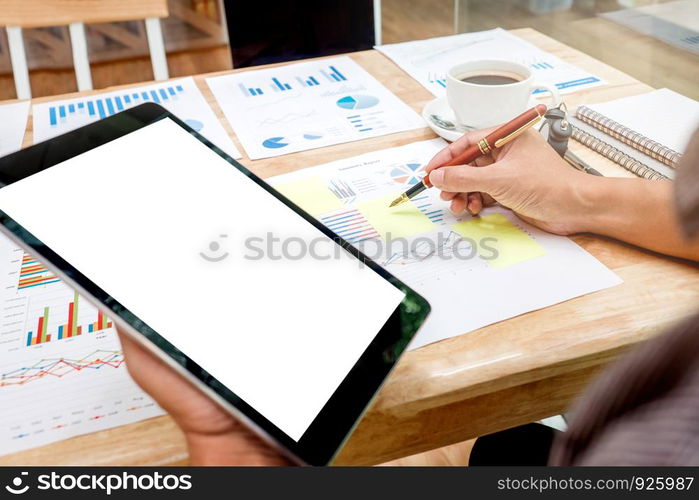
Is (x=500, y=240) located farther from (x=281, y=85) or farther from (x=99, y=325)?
(x=281, y=85)

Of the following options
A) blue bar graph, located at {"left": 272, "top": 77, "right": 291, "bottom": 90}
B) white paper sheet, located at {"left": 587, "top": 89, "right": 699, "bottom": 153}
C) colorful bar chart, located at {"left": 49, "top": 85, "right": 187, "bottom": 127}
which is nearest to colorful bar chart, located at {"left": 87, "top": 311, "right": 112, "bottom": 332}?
colorful bar chart, located at {"left": 49, "top": 85, "right": 187, "bottom": 127}

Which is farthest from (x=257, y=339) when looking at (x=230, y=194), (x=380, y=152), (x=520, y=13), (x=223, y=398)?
(x=520, y=13)

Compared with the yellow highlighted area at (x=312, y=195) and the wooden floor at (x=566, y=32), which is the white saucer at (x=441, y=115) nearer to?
the yellow highlighted area at (x=312, y=195)

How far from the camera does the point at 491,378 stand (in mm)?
515

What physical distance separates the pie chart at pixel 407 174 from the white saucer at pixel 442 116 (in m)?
0.08

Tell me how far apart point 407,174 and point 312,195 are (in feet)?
0.43

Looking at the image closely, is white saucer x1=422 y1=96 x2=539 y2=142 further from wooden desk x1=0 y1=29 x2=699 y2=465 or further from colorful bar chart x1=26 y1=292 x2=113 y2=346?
colorful bar chart x1=26 y1=292 x2=113 y2=346

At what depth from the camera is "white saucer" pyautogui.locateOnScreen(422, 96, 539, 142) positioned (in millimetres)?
863

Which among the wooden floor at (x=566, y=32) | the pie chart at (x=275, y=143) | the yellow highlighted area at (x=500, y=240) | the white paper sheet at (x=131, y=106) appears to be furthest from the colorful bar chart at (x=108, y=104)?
the wooden floor at (x=566, y=32)

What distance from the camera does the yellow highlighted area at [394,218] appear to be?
0.69m

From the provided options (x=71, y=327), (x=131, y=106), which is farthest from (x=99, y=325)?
(x=131, y=106)

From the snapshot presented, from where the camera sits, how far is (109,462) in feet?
1.47

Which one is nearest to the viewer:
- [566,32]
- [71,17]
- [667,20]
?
[71,17]
